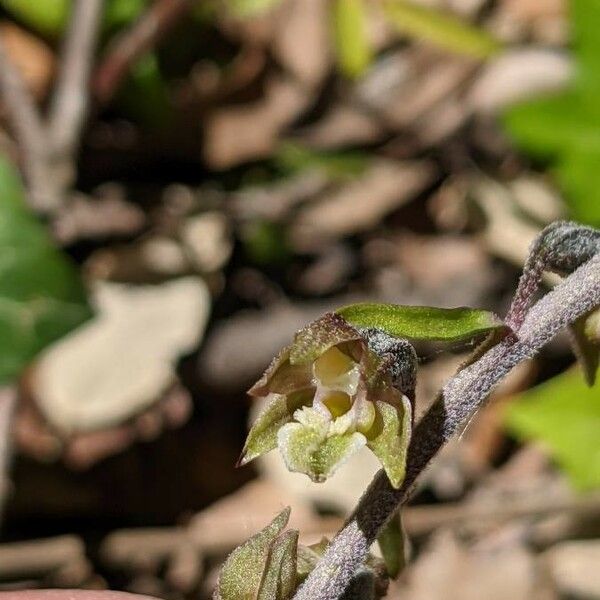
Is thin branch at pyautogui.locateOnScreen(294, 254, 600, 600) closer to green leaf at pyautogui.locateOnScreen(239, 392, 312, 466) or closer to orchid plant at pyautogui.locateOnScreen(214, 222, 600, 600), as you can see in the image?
orchid plant at pyautogui.locateOnScreen(214, 222, 600, 600)

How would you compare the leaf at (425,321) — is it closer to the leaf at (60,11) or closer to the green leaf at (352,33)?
the green leaf at (352,33)

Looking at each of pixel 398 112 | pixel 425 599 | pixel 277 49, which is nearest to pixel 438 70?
pixel 398 112

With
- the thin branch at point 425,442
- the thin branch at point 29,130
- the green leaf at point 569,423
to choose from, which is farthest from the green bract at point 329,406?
the thin branch at point 29,130

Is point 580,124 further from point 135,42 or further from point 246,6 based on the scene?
point 135,42

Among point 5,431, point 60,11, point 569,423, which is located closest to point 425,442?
point 569,423

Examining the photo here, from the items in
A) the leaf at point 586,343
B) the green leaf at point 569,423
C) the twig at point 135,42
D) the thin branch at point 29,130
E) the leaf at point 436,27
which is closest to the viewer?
the leaf at point 586,343

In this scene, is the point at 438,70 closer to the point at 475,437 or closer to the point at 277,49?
the point at 277,49

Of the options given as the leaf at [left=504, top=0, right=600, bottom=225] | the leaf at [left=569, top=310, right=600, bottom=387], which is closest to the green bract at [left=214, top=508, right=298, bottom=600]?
the leaf at [left=569, top=310, right=600, bottom=387]
